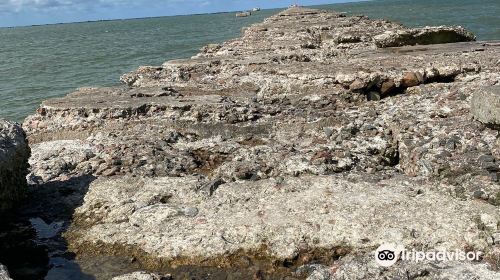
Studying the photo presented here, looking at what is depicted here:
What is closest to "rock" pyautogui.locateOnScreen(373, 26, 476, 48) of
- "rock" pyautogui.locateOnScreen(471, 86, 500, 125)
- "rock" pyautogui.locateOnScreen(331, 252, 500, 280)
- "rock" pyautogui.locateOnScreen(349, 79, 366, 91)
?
"rock" pyautogui.locateOnScreen(349, 79, 366, 91)

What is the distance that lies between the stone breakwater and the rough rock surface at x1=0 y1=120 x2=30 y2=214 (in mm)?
558

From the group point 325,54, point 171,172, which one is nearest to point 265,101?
point 171,172

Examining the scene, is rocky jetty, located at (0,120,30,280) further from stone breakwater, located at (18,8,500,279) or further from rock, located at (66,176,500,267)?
rock, located at (66,176,500,267)

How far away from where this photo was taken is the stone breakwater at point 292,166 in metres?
4.06

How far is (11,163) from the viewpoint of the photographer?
16.5 ft

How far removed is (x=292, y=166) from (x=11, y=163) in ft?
9.54

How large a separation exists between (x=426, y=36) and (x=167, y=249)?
9654 mm

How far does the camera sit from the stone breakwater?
13.3 ft

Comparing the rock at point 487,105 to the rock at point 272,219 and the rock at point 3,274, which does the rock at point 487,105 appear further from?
A: the rock at point 3,274

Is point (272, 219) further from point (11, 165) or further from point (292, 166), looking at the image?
point (11, 165)

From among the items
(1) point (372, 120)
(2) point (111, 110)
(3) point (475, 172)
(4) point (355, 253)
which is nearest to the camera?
(4) point (355, 253)

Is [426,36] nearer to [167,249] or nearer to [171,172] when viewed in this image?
[171,172]

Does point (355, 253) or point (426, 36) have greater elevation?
point (426, 36)

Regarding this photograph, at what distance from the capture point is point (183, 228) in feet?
14.6
